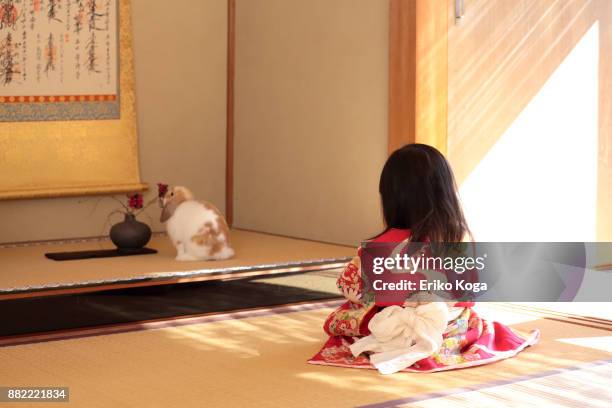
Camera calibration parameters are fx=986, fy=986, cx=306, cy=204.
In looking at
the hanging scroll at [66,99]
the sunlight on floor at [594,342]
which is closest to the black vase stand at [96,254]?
the hanging scroll at [66,99]

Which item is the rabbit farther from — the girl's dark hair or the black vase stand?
the girl's dark hair

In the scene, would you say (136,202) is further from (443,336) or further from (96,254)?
(443,336)

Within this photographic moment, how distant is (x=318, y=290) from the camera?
15.1 ft

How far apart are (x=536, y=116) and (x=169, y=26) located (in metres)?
2.23

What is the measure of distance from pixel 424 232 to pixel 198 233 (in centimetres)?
171

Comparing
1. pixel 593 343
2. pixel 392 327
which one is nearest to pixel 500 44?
pixel 593 343

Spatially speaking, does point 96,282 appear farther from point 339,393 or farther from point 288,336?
point 339,393

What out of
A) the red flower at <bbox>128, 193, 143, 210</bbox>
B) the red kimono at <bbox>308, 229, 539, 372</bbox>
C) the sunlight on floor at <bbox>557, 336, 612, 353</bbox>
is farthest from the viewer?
the red flower at <bbox>128, 193, 143, 210</bbox>

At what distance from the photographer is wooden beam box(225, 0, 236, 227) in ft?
20.2

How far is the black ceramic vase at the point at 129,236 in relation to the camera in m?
5.03

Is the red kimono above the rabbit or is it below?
below

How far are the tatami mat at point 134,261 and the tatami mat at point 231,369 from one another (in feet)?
1.69

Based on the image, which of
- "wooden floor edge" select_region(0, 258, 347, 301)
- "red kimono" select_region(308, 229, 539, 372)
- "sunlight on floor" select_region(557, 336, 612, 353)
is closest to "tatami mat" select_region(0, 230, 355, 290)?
"wooden floor edge" select_region(0, 258, 347, 301)

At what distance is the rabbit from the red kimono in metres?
1.32
